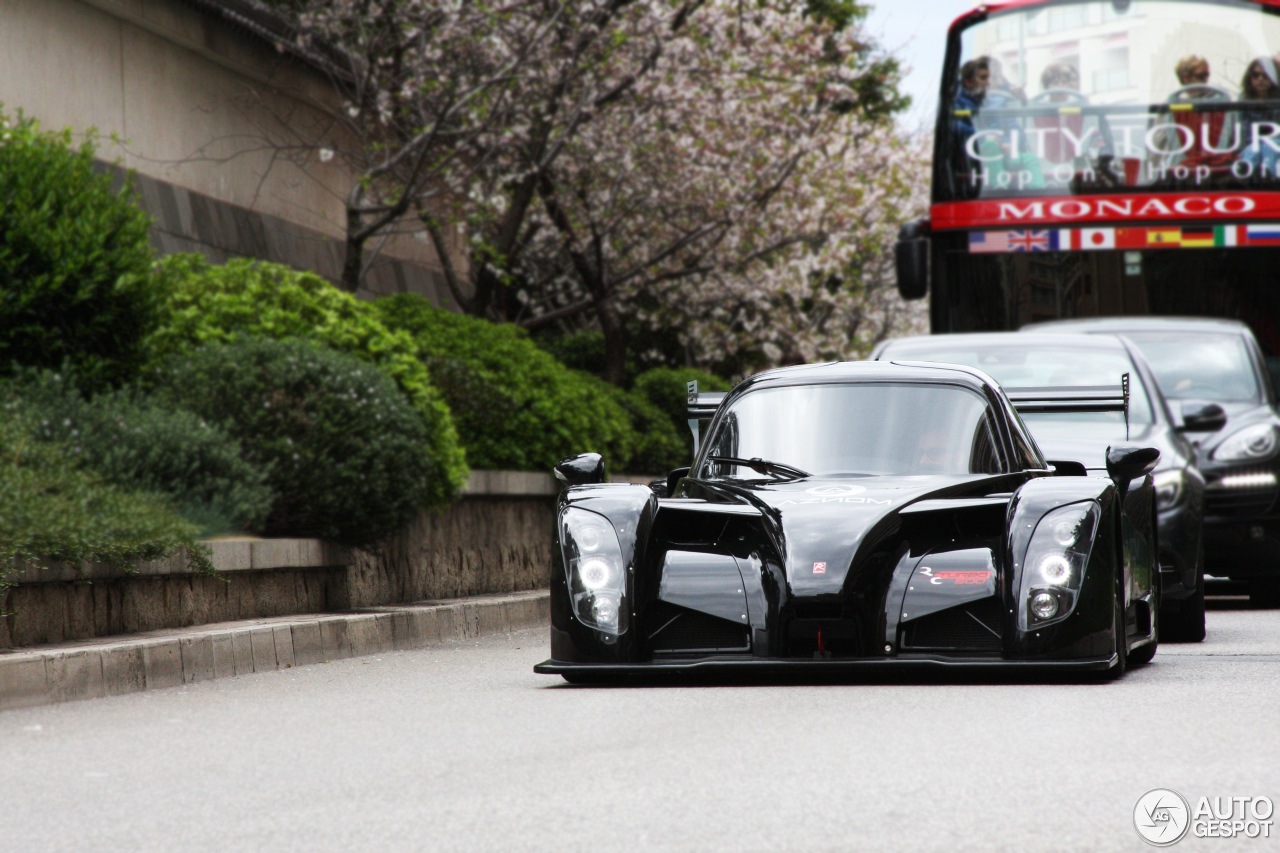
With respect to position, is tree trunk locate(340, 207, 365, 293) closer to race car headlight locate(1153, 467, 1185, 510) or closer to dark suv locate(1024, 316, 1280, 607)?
dark suv locate(1024, 316, 1280, 607)

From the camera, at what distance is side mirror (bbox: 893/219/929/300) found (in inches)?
619

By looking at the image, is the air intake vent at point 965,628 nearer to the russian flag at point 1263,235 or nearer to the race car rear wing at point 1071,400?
the race car rear wing at point 1071,400

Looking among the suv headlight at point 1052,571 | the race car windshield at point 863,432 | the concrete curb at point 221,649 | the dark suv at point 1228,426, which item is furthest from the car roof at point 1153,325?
the suv headlight at point 1052,571

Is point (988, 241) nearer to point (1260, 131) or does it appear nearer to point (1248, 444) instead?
point (1260, 131)

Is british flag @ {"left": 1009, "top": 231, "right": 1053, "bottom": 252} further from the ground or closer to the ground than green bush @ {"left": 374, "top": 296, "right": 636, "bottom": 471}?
further from the ground

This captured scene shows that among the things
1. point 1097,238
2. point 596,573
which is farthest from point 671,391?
point 596,573

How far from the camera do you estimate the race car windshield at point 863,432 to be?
7684 mm

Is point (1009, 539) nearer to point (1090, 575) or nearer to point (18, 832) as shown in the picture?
point (1090, 575)

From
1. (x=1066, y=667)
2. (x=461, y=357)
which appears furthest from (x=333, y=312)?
(x=1066, y=667)

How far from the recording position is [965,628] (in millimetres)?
6621

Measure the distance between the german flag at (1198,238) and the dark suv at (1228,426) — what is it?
144 centimetres

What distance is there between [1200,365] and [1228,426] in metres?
0.82

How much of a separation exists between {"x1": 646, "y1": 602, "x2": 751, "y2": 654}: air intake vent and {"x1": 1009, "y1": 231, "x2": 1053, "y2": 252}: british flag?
30.5 ft

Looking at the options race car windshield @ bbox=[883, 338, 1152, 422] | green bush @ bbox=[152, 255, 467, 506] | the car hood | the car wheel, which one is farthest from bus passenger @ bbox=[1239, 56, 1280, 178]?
the car hood
